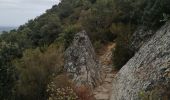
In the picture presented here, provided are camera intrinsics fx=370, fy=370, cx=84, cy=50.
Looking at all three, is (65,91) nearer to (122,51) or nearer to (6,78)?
(6,78)

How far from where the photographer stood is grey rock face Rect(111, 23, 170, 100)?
8.72 meters

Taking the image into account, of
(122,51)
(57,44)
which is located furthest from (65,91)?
(57,44)

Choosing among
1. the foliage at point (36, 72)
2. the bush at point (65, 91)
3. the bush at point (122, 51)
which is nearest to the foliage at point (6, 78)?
the foliage at point (36, 72)

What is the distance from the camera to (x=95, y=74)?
14648 millimetres

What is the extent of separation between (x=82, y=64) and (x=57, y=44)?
3074 millimetres

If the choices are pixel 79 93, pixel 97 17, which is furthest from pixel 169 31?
pixel 97 17

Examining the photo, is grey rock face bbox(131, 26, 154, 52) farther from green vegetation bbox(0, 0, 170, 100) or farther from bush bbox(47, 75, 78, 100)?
bush bbox(47, 75, 78, 100)

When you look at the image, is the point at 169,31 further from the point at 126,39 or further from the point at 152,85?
the point at 126,39

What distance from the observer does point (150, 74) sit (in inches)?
392

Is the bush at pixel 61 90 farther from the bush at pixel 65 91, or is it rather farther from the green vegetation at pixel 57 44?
the green vegetation at pixel 57 44

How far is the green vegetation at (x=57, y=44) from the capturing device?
12.3 metres

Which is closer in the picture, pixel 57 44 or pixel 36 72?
pixel 36 72

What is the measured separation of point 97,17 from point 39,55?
9323mm

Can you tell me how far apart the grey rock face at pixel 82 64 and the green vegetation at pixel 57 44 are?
514mm
